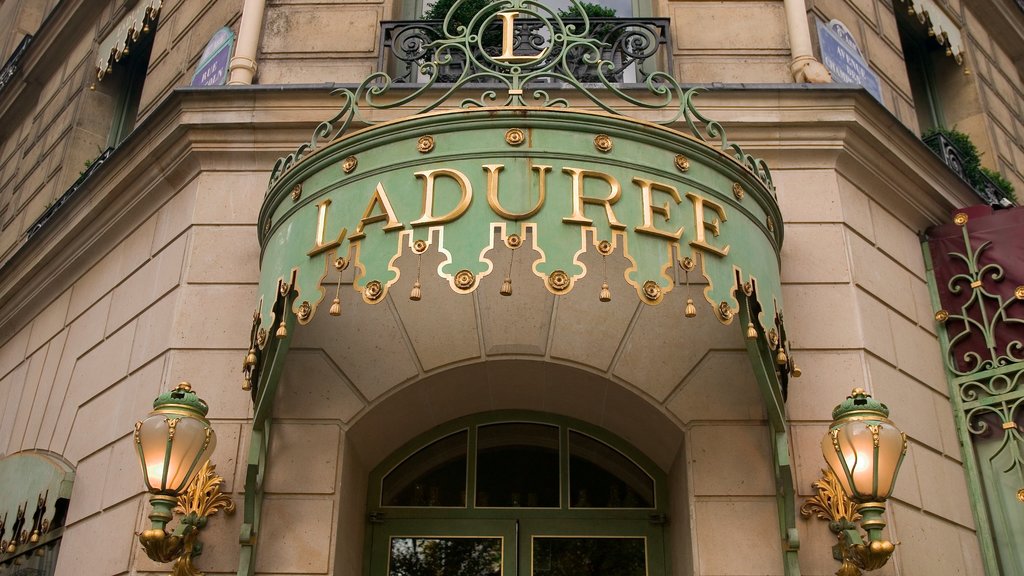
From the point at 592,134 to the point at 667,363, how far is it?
1.87 m

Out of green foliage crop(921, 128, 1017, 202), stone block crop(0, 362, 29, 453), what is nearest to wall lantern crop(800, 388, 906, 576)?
green foliage crop(921, 128, 1017, 202)

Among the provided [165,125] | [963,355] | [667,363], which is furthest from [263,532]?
[963,355]

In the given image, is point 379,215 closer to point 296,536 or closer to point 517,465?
point 296,536

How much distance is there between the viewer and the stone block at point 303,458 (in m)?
6.94

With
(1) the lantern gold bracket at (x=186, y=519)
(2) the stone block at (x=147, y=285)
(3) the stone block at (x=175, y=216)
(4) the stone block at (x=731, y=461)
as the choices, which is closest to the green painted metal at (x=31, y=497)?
(2) the stone block at (x=147, y=285)

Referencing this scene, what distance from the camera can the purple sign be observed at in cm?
918

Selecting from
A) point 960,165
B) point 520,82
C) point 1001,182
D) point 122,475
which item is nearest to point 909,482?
point 520,82

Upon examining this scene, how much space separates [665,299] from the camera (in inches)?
295

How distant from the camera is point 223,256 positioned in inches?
311

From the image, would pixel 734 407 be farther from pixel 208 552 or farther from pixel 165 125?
pixel 165 125

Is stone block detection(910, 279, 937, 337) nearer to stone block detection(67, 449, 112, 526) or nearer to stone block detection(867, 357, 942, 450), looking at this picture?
stone block detection(867, 357, 942, 450)

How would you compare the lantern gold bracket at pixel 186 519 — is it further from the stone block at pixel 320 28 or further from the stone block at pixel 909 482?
the stone block at pixel 909 482

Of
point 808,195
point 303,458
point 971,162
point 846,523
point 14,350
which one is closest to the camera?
point 846,523

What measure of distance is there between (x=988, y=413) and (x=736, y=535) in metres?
2.44
